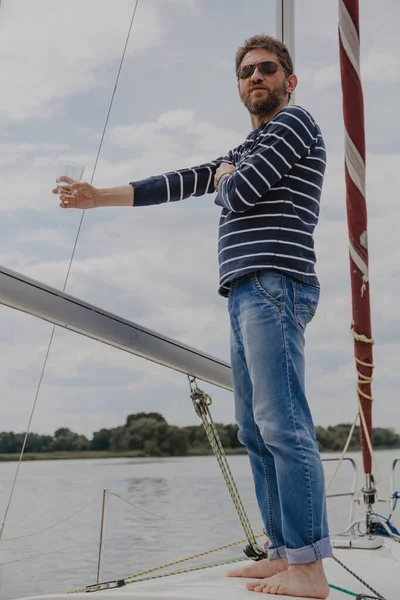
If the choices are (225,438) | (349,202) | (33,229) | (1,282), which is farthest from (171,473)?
(1,282)

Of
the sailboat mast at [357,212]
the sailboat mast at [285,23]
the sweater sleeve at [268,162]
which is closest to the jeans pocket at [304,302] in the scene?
the sweater sleeve at [268,162]

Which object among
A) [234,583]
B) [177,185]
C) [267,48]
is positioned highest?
[267,48]

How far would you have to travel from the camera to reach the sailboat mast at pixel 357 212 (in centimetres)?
205

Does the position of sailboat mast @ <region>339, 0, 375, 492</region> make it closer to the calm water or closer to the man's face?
the calm water

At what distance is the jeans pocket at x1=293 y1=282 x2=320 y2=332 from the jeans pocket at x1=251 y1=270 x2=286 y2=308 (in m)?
0.03

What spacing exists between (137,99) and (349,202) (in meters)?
2.91

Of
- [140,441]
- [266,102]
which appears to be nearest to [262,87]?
[266,102]

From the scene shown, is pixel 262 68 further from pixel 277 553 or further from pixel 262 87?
pixel 277 553

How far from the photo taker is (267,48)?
1.47m

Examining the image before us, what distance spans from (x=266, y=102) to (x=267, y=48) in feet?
0.35

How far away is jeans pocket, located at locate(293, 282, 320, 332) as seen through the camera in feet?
4.41

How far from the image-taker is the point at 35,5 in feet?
11.5

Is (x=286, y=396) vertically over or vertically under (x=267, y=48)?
under

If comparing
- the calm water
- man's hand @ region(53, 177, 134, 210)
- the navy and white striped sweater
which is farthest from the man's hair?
the calm water
